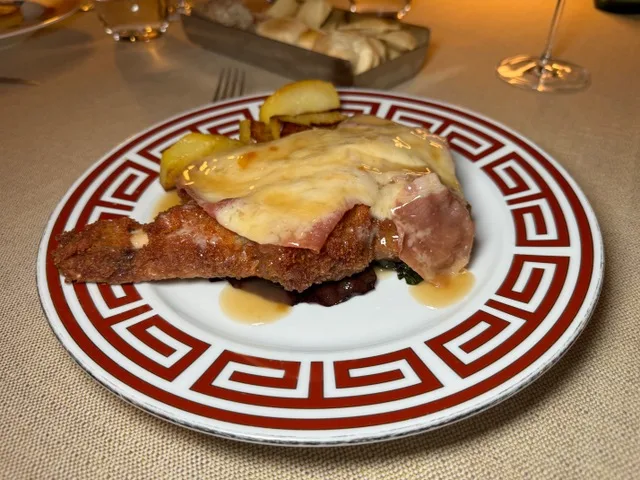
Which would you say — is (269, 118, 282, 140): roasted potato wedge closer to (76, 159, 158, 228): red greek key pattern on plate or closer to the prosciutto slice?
(76, 159, 158, 228): red greek key pattern on plate

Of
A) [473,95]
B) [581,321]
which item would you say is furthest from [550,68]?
[581,321]

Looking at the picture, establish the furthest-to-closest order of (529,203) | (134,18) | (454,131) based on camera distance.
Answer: (134,18) < (454,131) < (529,203)

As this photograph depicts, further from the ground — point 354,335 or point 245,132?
point 245,132

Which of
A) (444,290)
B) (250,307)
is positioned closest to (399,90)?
(444,290)

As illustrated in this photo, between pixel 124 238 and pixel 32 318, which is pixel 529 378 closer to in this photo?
pixel 124 238

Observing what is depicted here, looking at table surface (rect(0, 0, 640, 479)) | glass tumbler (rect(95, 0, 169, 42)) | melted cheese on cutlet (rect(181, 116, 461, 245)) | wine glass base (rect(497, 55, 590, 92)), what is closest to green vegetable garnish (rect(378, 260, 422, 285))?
melted cheese on cutlet (rect(181, 116, 461, 245))

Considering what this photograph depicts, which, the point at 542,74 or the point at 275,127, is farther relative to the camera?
the point at 542,74

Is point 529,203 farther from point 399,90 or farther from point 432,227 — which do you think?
point 399,90

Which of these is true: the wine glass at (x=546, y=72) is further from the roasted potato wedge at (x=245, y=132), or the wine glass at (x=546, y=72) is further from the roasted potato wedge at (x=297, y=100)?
the roasted potato wedge at (x=245, y=132)
